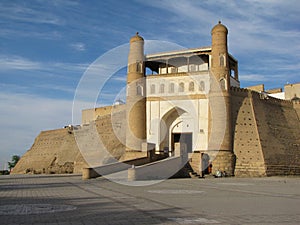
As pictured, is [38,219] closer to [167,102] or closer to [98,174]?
[98,174]

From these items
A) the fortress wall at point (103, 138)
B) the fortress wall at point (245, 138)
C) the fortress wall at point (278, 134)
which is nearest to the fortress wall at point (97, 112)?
the fortress wall at point (103, 138)

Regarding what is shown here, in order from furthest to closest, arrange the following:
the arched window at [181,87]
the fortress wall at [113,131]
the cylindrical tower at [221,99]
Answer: the fortress wall at [113,131] → the arched window at [181,87] → the cylindrical tower at [221,99]

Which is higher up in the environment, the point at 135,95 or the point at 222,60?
the point at 222,60

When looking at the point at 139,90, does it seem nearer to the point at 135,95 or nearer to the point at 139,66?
the point at 135,95

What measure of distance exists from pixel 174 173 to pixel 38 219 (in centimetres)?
1630

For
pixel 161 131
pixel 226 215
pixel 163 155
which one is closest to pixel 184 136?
pixel 161 131

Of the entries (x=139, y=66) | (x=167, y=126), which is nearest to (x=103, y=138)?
(x=167, y=126)

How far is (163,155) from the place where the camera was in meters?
25.0

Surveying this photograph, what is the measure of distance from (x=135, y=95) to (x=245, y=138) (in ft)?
28.5

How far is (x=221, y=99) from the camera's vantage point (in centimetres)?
2667

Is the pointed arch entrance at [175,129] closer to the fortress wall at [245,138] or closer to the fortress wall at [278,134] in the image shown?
the fortress wall at [245,138]

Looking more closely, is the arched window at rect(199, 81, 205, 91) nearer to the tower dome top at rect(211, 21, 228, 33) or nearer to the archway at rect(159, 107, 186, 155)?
the archway at rect(159, 107, 186, 155)

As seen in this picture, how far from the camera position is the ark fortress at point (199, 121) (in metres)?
26.2

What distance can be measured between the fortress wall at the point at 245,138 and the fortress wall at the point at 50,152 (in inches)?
629
